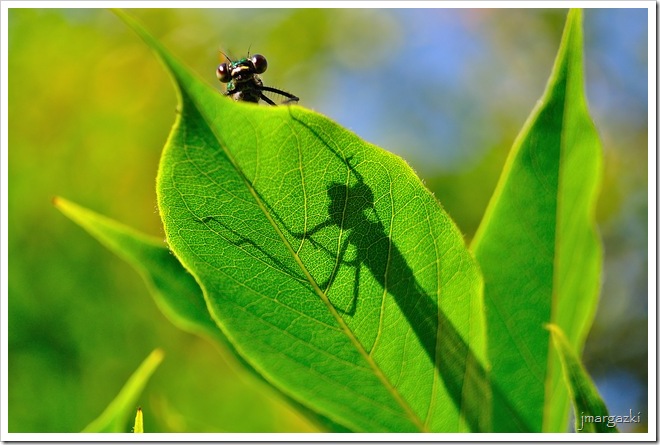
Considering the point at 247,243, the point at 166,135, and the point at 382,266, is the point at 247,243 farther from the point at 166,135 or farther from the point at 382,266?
the point at 166,135

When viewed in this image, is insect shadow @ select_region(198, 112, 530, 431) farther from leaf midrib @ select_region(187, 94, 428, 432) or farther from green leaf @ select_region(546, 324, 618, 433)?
green leaf @ select_region(546, 324, 618, 433)

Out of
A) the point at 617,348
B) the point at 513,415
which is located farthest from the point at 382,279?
the point at 617,348

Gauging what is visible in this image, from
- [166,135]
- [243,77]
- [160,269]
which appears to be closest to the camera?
[160,269]

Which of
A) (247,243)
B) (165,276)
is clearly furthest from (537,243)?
(165,276)

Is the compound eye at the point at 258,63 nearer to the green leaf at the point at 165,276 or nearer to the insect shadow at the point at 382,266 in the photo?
the green leaf at the point at 165,276

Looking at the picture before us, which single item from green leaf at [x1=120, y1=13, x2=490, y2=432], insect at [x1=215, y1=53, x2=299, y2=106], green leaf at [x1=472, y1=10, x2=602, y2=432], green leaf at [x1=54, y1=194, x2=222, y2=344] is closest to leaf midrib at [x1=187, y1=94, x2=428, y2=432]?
green leaf at [x1=120, y1=13, x2=490, y2=432]

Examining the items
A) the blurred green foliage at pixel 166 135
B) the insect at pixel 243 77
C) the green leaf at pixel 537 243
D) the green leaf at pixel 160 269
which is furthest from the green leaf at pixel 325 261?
the insect at pixel 243 77
